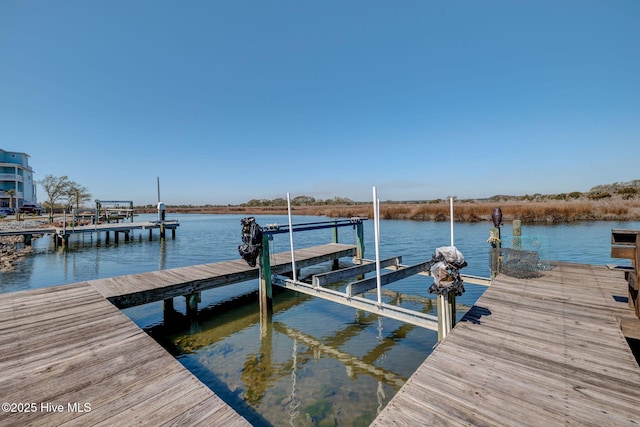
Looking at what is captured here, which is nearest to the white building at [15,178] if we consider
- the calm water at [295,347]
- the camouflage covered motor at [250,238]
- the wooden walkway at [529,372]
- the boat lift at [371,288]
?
the calm water at [295,347]

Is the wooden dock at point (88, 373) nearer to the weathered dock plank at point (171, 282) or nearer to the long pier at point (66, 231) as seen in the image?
the weathered dock plank at point (171, 282)

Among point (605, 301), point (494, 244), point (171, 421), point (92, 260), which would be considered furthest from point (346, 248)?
point (92, 260)

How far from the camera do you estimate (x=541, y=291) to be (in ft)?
20.4

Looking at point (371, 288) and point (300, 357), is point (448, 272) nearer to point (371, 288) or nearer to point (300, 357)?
point (371, 288)

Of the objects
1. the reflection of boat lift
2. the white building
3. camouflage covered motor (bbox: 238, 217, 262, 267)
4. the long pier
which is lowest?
the reflection of boat lift

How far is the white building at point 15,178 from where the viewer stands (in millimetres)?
50053

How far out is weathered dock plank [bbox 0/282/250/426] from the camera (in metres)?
2.77

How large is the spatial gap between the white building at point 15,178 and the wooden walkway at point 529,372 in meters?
66.0

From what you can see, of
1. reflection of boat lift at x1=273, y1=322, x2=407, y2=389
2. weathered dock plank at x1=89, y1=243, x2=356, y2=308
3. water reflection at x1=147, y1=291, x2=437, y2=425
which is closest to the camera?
water reflection at x1=147, y1=291, x2=437, y2=425

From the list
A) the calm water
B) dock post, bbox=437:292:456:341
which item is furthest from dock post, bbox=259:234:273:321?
dock post, bbox=437:292:456:341

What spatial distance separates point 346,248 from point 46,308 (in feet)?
33.0

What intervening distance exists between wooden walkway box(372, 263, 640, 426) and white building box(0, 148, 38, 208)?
66.0 metres

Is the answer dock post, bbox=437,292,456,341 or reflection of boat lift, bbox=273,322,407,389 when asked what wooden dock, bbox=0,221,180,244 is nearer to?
reflection of boat lift, bbox=273,322,407,389

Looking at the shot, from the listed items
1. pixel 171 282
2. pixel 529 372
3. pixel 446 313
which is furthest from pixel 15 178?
pixel 529 372
